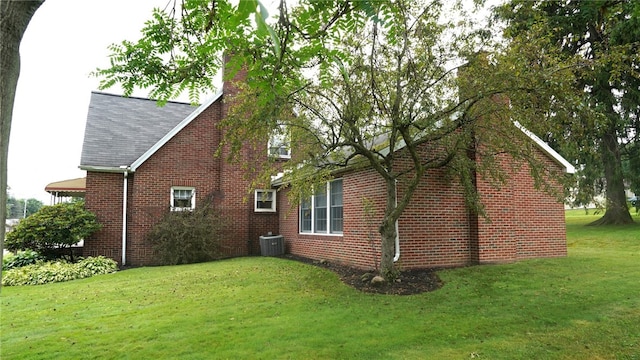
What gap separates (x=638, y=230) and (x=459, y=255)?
1244 centimetres

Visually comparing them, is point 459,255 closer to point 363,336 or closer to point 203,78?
point 363,336

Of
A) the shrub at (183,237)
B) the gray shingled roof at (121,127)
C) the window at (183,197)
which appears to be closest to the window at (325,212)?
the shrub at (183,237)

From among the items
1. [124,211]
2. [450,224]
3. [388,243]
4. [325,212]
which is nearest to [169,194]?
[124,211]

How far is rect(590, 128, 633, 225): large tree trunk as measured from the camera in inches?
796

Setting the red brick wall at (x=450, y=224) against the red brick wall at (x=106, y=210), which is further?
the red brick wall at (x=106, y=210)

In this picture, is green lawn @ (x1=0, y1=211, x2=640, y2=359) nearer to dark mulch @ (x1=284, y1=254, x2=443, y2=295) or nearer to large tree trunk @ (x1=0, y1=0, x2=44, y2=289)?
dark mulch @ (x1=284, y1=254, x2=443, y2=295)

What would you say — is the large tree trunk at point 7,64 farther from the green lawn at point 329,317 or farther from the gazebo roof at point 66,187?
the gazebo roof at point 66,187

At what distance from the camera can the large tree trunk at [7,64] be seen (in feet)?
6.36

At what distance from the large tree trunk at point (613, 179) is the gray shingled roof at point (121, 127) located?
21.0 metres

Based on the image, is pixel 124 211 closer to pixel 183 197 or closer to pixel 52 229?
pixel 183 197

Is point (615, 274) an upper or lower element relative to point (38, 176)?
lower

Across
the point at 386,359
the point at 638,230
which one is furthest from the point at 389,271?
the point at 638,230

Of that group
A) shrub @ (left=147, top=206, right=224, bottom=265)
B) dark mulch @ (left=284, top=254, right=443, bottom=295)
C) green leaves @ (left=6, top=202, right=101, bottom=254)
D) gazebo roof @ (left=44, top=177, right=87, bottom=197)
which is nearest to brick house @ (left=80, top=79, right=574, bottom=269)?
dark mulch @ (left=284, top=254, right=443, bottom=295)

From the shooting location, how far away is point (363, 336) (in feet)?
18.0
